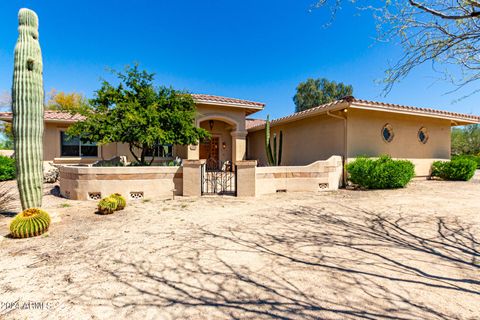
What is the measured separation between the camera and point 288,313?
219 centimetres

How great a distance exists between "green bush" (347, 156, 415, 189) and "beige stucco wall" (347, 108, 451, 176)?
86 centimetres

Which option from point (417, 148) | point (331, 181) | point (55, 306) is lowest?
point (55, 306)

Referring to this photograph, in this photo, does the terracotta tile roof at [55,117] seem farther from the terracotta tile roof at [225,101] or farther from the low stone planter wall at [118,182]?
the terracotta tile roof at [225,101]

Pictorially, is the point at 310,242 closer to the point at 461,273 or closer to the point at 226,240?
the point at 226,240

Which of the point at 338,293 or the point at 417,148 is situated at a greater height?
the point at 417,148

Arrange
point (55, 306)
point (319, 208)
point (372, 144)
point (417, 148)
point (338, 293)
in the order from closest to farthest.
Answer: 1. point (55, 306)
2. point (338, 293)
3. point (319, 208)
4. point (372, 144)
5. point (417, 148)

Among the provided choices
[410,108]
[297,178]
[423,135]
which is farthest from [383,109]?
[297,178]

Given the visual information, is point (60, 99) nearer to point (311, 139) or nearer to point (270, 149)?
point (270, 149)

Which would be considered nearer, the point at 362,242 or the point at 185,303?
the point at 185,303

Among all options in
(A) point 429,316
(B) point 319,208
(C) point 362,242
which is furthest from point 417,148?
(A) point 429,316

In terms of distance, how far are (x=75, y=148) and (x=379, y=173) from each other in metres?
16.0

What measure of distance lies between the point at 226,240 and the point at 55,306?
238cm

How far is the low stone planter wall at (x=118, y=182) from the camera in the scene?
7.47 metres

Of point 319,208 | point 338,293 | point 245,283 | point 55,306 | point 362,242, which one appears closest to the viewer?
point 55,306
